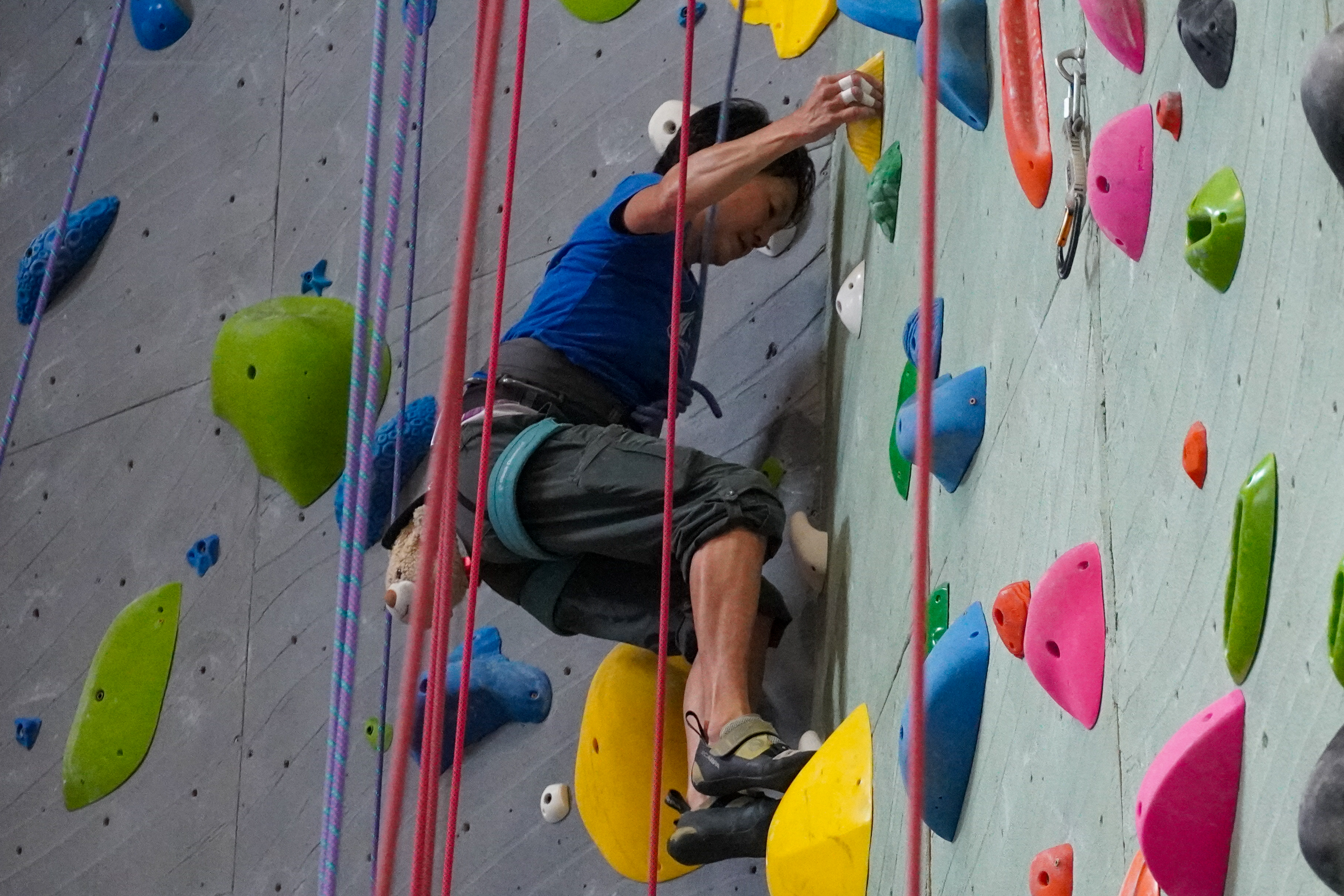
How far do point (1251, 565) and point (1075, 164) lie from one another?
0.47m

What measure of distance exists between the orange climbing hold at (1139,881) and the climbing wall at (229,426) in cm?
142

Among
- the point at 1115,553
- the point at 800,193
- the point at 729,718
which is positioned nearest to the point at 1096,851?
the point at 1115,553

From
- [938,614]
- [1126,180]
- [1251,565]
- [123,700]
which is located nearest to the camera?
[1251,565]

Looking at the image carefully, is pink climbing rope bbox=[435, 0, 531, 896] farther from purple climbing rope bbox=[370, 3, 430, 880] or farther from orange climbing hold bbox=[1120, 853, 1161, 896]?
orange climbing hold bbox=[1120, 853, 1161, 896]

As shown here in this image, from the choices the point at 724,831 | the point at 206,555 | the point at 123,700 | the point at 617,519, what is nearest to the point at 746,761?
the point at 724,831

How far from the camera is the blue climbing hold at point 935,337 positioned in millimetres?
1678

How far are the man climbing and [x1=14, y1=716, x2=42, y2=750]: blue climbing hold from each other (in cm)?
149

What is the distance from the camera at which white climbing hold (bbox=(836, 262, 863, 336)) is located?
7.25 feet

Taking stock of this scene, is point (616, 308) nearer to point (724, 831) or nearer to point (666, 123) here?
point (666, 123)

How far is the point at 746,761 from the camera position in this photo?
73.9 inches

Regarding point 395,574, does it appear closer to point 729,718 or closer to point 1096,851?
point 729,718

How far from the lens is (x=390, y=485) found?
9.34 feet

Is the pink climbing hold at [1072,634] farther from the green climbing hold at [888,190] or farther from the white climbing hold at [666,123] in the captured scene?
the white climbing hold at [666,123]

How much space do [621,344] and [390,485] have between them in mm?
731
